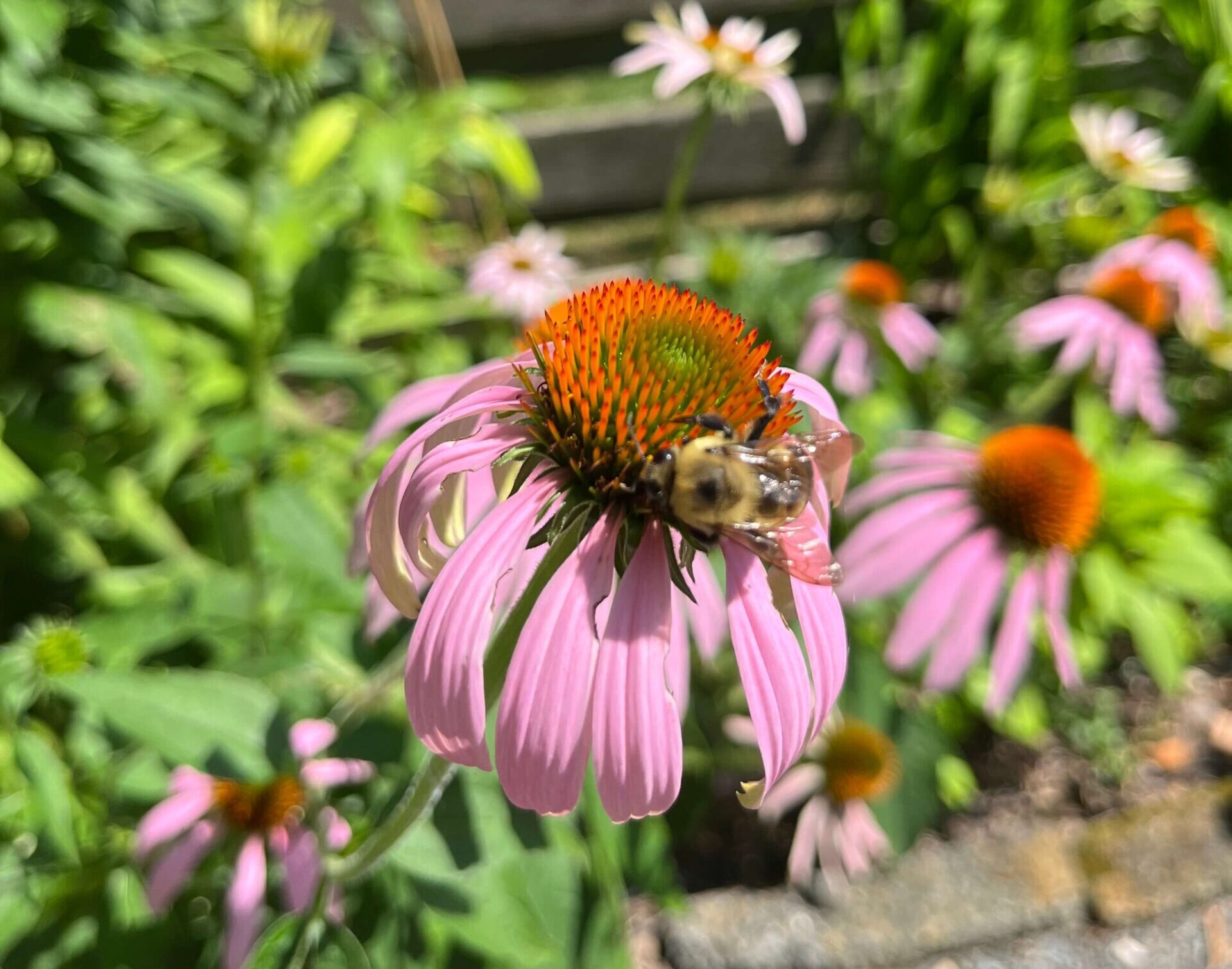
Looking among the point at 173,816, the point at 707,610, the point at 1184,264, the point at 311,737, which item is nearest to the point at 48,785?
the point at 173,816

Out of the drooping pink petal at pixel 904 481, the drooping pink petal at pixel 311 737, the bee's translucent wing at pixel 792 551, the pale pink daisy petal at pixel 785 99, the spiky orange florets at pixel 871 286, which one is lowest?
the drooping pink petal at pixel 904 481

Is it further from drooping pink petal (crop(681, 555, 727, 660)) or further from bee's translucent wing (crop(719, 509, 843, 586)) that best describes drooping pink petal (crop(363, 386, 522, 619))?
drooping pink petal (crop(681, 555, 727, 660))

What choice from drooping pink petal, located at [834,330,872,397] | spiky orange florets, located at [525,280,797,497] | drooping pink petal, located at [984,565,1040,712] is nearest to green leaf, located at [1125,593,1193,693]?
drooping pink petal, located at [984,565,1040,712]

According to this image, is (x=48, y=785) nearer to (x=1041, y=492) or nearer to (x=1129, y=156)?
(x=1041, y=492)

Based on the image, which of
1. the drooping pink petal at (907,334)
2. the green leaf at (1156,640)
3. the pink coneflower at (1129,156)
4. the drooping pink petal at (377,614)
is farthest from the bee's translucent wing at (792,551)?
the pink coneflower at (1129,156)

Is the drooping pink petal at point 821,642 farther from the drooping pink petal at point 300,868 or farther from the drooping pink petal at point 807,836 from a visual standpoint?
the drooping pink petal at point 807,836

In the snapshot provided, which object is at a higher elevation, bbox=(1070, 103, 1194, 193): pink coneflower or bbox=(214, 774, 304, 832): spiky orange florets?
bbox=(1070, 103, 1194, 193): pink coneflower
